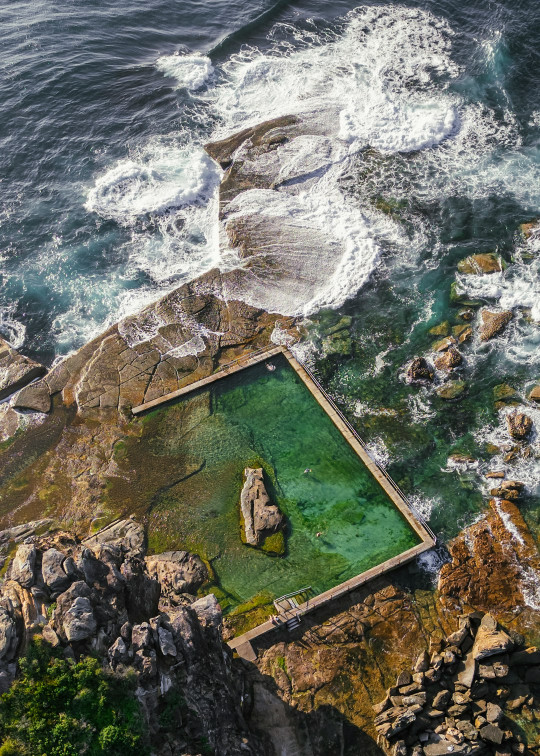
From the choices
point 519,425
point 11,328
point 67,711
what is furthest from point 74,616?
point 11,328

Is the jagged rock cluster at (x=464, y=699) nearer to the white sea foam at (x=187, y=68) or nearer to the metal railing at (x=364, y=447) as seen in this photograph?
the metal railing at (x=364, y=447)

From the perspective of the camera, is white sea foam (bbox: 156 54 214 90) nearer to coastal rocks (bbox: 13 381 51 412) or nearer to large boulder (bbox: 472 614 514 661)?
coastal rocks (bbox: 13 381 51 412)

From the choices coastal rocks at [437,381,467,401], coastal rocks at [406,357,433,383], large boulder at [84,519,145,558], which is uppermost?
coastal rocks at [406,357,433,383]

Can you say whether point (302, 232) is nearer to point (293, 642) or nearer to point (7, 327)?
point (7, 327)

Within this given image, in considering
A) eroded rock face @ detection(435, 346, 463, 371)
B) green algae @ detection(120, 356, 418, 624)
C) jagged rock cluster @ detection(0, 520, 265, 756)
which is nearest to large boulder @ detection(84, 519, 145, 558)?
green algae @ detection(120, 356, 418, 624)

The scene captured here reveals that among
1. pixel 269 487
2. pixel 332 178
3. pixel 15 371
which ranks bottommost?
pixel 269 487

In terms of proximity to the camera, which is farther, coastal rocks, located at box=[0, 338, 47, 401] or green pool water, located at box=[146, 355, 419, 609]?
coastal rocks, located at box=[0, 338, 47, 401]

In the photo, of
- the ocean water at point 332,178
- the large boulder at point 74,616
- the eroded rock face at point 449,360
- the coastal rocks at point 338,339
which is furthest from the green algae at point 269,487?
the eroded rock face at point 449,360

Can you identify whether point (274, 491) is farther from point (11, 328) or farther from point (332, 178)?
point (332, 178)
